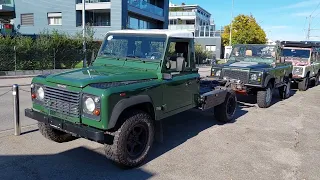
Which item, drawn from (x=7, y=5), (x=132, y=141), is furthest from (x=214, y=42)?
(x=132, y=141)

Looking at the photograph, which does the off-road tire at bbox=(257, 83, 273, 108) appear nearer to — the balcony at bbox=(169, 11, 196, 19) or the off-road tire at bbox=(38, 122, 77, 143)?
the off-road tire at bbox=(38, 122, 77, 143)

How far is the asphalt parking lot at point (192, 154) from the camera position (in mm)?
4637

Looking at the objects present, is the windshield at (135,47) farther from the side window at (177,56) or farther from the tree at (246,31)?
the tree at (246,31)

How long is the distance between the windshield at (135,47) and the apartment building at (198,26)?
33.5 m

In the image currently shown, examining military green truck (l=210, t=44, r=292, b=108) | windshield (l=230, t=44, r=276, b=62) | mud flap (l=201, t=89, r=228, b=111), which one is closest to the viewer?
mud flap (l=201, t=89, r=228, b=111)

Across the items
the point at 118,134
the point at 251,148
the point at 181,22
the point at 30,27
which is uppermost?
the point at 181,22

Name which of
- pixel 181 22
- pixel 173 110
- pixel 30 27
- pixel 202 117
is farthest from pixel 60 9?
pixel 181 22

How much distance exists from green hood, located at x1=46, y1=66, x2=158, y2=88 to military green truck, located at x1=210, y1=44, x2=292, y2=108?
4123mm

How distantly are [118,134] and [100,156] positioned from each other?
1044mm

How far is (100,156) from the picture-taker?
522cm

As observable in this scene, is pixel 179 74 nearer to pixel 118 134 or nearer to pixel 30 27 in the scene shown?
pixel 118 134

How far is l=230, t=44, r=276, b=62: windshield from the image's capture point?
36.7 feet

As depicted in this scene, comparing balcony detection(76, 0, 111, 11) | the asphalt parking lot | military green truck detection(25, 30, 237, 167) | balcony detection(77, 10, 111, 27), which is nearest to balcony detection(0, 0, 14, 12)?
balcony detection(77, 10, 111, 27)

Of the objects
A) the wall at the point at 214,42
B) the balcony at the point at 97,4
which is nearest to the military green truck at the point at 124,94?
the balcony at the point at 97,4
